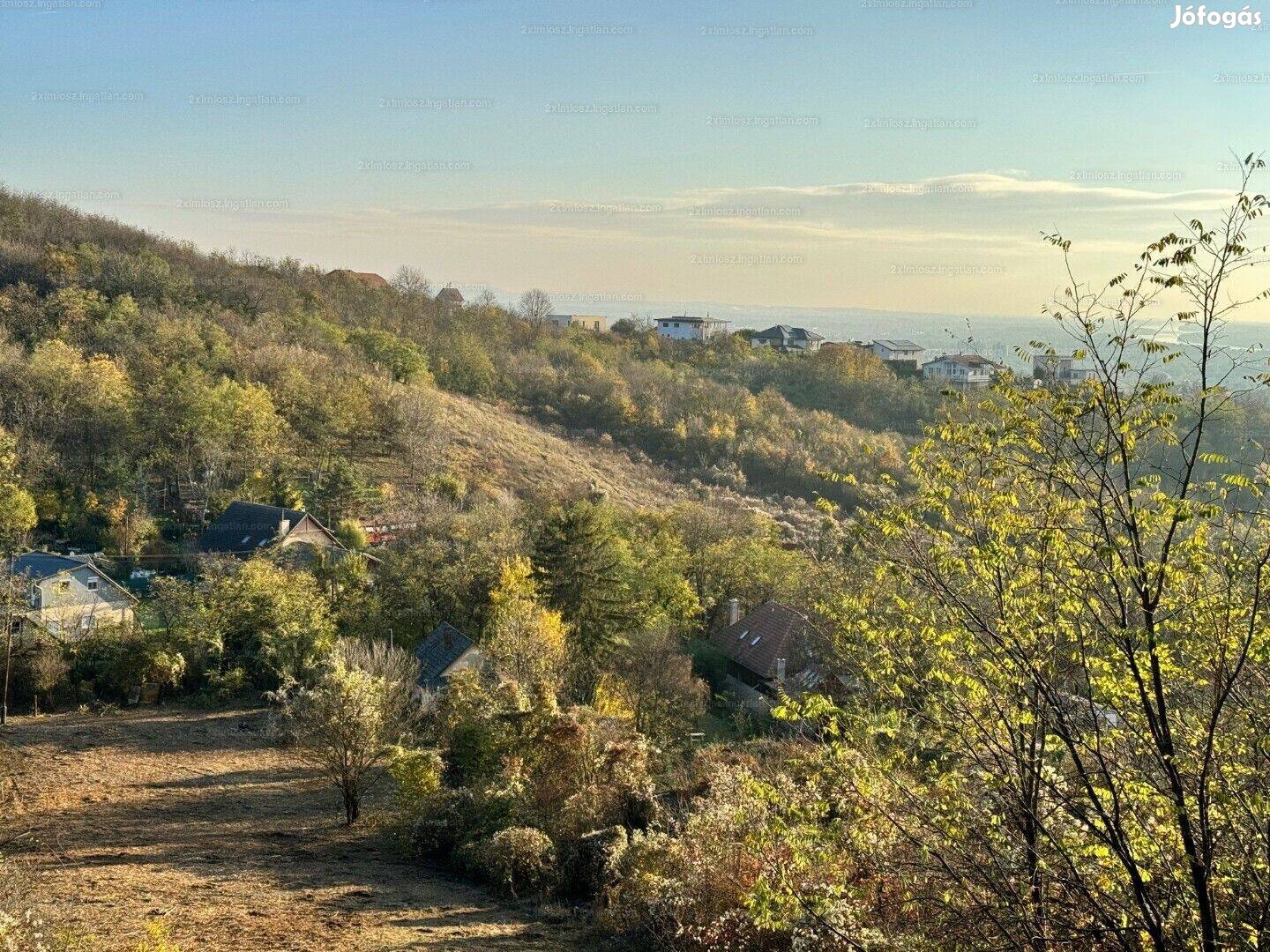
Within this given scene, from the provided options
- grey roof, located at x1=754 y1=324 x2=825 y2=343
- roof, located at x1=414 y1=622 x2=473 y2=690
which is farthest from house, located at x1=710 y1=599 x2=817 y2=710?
grey roof, located at x1=754 y1=324 x2=825 y2=343

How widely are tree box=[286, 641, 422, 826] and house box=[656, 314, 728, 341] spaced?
3290 inches

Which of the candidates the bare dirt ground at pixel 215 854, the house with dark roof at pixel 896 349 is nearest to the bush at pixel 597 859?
the bare dirt ground at pixel 215 854

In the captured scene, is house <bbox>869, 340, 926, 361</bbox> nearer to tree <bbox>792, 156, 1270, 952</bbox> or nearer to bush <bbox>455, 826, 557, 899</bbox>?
bush <bbox>455, 826, 557, 899</bbox>

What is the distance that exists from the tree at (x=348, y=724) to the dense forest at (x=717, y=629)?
79 millimetres

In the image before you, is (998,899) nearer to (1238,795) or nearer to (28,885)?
(1238,795)

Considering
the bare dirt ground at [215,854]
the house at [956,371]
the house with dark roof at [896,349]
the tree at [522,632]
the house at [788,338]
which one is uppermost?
the house at [788,338]

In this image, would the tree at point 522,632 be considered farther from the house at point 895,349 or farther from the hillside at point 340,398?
the house at point 895,349

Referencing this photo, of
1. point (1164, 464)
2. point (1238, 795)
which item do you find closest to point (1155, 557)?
point (1164, 464)

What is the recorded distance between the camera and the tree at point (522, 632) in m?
19.7

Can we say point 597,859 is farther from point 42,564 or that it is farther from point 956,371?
point 956,371

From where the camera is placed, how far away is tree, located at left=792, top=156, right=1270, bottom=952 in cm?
556

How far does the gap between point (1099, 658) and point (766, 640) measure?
2192 centimetres

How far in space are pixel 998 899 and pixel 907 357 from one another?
290ft

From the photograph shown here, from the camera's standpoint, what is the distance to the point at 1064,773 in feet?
24.2
